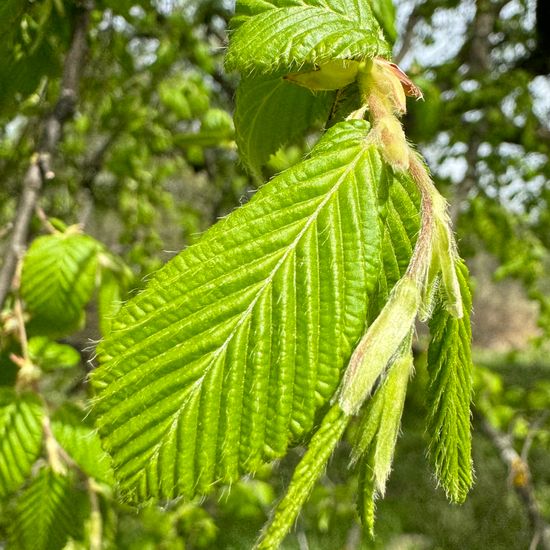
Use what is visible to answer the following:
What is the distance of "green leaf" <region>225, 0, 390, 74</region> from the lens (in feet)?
1.79

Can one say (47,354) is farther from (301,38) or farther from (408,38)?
(408,38)

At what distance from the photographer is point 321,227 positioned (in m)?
0.51

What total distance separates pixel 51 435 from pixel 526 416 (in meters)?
2.41

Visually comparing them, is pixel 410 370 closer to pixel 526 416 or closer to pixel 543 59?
pixel 526 416

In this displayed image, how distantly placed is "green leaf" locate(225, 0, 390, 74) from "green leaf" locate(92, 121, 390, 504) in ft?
0.26

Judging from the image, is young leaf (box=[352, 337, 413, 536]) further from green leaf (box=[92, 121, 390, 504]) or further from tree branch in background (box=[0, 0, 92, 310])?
tree branch in background (box=[0, 0, 92, 310])

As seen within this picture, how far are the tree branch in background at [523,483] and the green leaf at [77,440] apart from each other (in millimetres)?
1483

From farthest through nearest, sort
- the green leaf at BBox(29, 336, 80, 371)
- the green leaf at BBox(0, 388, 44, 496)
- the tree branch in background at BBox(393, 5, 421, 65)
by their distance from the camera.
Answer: the tree branch in background at BBox(393, 5, 421, 65), the green leaf at BBox(29, 336, 80, 371), the green leaf at BBox(0, 388, 44, 496)

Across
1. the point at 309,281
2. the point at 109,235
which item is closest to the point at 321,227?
the point at 309,281

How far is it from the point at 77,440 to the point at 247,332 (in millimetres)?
820

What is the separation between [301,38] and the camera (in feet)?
1.84

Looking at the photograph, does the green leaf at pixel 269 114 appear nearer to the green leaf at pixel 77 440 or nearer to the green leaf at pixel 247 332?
the green leaf at pixel 247 332

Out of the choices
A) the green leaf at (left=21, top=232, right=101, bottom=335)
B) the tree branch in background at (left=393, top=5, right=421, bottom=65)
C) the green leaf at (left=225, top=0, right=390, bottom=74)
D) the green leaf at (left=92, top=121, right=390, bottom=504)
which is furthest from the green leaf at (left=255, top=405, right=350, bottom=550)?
the tree branch in background at (left=393, top=5, right=421, bottom=65)

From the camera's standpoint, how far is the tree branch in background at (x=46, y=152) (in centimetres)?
119
